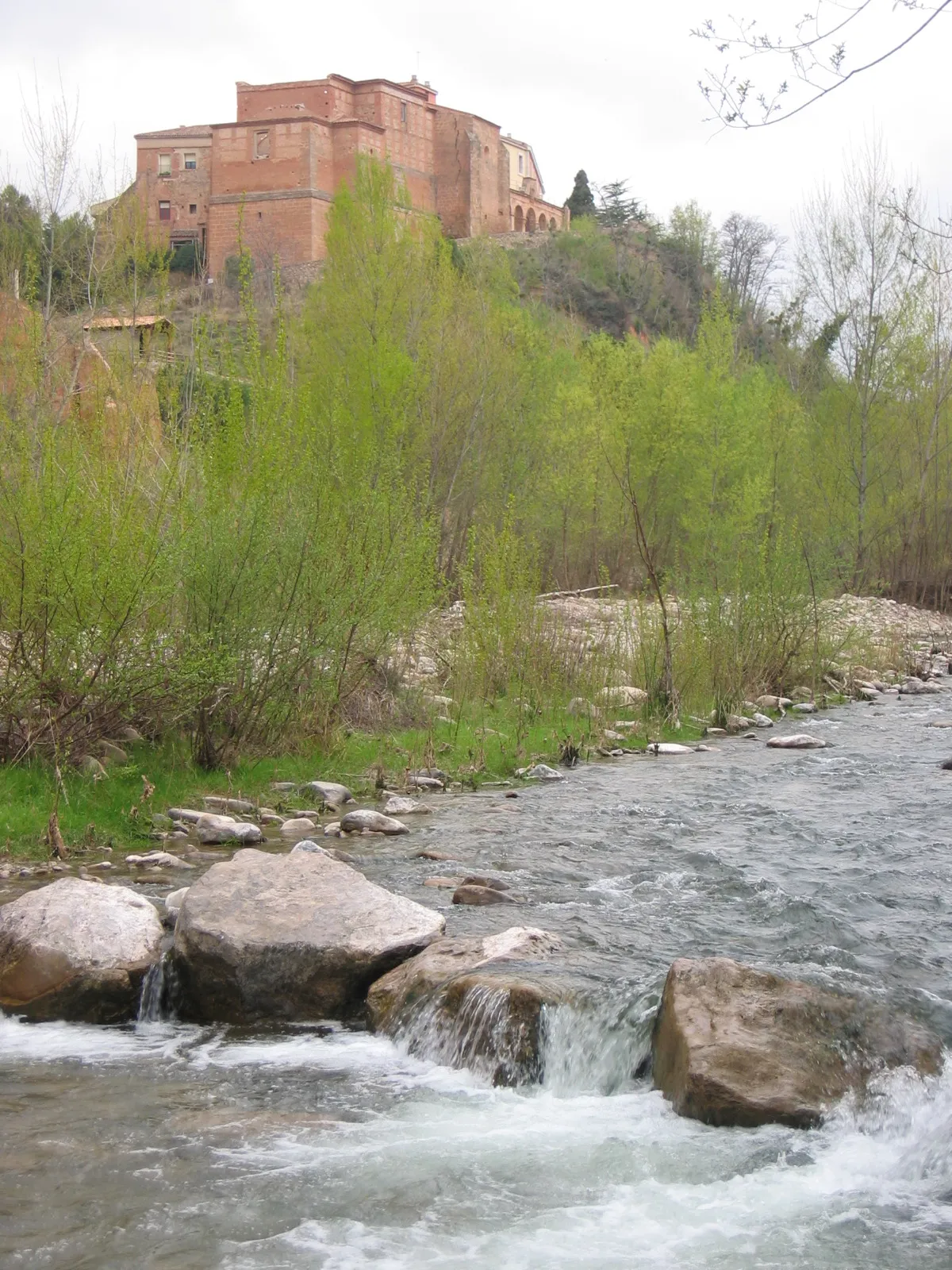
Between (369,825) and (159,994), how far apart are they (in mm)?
2933

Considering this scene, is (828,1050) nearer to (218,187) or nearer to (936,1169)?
(936,1169)

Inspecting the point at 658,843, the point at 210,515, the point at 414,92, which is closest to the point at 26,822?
the point at 210,515

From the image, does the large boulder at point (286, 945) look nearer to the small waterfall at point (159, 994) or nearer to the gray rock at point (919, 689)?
the small waterfall at point (159, 994)

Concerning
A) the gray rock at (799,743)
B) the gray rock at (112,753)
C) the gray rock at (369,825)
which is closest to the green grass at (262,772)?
the gray rock at (112,753)

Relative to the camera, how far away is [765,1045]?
432 cm

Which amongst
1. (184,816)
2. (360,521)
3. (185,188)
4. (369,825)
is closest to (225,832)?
(184,816)

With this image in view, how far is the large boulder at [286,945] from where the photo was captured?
522 centimetres

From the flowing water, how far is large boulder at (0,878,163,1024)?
0.35ft

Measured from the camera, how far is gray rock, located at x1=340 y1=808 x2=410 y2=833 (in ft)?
26.7

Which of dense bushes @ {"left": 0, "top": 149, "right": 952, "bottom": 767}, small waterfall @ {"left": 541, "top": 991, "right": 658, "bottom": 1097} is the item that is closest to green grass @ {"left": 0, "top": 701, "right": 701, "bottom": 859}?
dense bushes @ {"left": 0, "top": 149, "right": 952, "bottom": 767}

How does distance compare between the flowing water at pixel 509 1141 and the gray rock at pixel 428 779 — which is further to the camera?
the gray rock at pixel 428 779

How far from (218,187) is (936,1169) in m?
61.5

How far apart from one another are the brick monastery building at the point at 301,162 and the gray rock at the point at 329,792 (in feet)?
161

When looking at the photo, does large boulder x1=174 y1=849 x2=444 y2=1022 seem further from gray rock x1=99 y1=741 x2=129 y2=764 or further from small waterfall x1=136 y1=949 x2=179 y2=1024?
gray rock x1=99 y1=741 x2=129 y2=764
